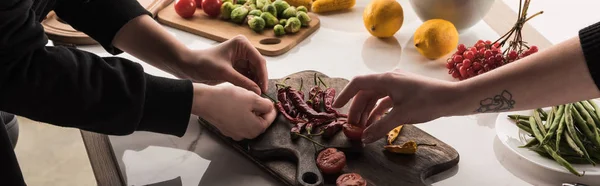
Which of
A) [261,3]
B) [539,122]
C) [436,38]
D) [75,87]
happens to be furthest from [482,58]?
[75,87]

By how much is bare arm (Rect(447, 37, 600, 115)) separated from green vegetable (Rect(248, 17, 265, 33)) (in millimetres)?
827

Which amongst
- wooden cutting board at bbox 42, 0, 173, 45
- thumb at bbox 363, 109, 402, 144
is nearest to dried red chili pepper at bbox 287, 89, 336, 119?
thumb at bbox 363, 109, 402, 144

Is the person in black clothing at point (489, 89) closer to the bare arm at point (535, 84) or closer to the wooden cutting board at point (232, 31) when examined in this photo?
the bare arm at point (535, 84)

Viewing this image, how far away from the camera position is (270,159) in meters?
1.39

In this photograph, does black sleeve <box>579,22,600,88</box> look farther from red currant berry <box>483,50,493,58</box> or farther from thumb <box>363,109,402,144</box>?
red currant berry <box>483,50,493,58</box>

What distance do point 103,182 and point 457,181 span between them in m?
0.75

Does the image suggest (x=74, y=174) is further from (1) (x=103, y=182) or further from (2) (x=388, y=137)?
(2) (x=388, y=137)

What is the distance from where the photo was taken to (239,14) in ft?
6.53

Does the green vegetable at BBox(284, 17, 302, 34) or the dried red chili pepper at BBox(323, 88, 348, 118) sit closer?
the dried red chili pepper at BBox(323, 88, 348, 118)

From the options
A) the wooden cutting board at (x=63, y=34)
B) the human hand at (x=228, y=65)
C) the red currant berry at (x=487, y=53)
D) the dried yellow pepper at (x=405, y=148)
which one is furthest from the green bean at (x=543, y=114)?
the wooden cutting board at (x=63, y=34)

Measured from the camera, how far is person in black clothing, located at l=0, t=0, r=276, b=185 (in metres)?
1.13

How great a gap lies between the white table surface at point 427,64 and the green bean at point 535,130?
0.20 feet

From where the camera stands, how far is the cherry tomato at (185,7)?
203 cm

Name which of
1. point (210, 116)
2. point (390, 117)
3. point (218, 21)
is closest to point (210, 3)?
point (218, 21)
